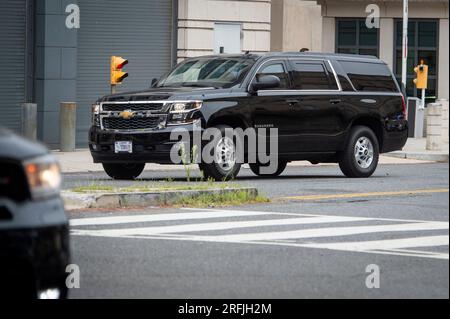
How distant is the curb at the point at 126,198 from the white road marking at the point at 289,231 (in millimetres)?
651

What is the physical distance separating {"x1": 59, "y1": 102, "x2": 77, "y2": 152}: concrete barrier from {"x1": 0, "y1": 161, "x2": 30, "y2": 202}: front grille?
19.1 metres

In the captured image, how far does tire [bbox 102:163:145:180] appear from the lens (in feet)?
62.4

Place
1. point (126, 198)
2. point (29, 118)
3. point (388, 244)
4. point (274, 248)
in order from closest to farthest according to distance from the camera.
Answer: point (274, 248) → point (388, 244) → point (126, 198) → point (29, 118)

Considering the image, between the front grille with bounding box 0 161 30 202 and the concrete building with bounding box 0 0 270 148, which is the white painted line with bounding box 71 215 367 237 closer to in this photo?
the front grille with bounding box 0 161 30 202

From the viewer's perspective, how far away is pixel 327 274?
29.9ft

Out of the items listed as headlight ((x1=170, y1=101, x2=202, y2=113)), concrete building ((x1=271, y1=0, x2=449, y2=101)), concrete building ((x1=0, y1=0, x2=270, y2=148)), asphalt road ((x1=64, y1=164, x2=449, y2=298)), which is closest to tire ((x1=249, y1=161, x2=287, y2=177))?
headlight ((x1=170, y1=101, x2=202, y2=113))

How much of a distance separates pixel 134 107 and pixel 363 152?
4116 millimetres

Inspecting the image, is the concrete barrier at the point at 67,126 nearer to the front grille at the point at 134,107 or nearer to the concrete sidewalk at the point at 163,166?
the concrete sidewalk at the point at 163,166

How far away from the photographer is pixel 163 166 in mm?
23297

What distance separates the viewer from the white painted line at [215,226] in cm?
1153

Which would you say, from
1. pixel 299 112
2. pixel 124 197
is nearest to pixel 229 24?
pixel 299 112

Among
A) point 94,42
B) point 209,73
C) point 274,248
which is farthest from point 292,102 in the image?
point 94,42

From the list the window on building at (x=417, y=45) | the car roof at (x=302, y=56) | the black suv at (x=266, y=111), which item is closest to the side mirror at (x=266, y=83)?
the black suv at (x=266, y=111)

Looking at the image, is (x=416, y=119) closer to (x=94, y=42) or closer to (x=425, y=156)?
(x=425, y=156)
